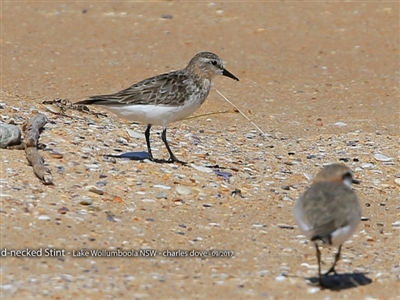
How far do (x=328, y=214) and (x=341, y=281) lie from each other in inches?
28.8

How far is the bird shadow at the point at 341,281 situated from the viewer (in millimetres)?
6641

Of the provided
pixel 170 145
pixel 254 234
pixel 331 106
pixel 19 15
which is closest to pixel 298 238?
pixel 254 234

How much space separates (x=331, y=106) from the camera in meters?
13.6

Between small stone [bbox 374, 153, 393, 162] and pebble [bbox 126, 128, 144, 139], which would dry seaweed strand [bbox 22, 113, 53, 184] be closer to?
pebble [bbox 126, 128, 144, 139]

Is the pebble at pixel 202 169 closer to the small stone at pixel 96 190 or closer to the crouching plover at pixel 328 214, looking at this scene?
the small stone at pixel 96 190

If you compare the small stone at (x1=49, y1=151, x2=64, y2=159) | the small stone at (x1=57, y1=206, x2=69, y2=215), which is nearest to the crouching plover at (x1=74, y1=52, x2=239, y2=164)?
the small stone at (x1=49, y1=151, x2=64, y2=159)

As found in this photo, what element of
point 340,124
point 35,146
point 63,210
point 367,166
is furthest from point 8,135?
point 340,124

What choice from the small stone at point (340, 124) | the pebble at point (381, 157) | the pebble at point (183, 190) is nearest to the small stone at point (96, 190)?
the pebble at point (183, 190)

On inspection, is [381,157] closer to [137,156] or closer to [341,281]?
[137,156]

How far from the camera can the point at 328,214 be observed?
6.31 metres

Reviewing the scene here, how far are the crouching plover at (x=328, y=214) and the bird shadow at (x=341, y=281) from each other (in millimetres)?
67

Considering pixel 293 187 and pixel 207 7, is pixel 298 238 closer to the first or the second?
pixel 293 187

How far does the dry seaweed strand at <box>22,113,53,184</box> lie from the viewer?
827cm

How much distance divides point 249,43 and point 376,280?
→ 9.98 m
